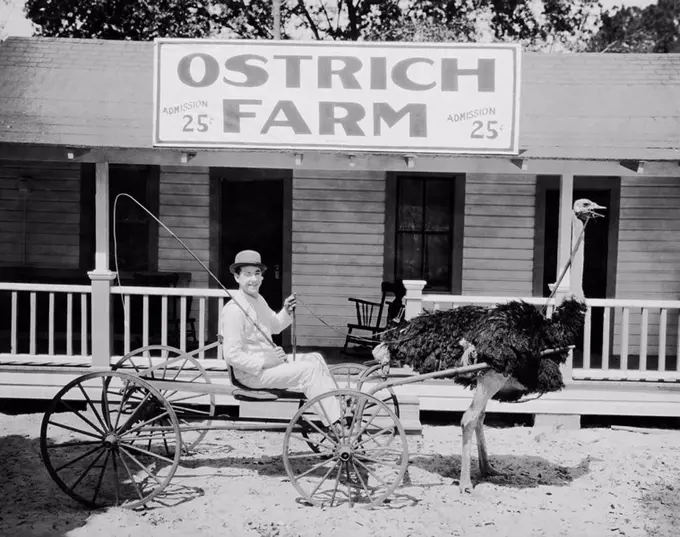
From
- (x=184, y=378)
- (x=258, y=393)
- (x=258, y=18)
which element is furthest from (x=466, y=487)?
(x=258, y=18)

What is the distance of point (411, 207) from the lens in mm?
10898

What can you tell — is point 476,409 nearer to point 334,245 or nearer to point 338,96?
point 338,96

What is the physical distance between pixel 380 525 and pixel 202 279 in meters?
6.07

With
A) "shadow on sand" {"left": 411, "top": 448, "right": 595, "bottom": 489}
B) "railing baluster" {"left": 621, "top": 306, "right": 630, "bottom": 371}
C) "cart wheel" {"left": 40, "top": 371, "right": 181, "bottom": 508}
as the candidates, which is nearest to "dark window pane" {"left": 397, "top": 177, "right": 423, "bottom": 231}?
"railing baluster" {"left": 621, "top": 306, "right": 630, "bottom": 371}

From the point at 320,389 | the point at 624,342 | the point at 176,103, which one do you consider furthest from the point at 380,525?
the point at 176,103

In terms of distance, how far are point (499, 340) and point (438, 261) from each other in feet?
16.8

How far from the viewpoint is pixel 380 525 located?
550 centimetres

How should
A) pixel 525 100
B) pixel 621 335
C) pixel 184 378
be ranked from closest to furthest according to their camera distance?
pixel 184 378 → pixel 525 100 → pixel 621 335

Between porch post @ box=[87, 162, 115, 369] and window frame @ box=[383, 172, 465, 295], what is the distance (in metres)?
4.06

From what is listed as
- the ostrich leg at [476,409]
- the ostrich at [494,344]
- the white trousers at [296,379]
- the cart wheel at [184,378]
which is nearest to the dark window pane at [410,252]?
the cart wheel at [184,378]

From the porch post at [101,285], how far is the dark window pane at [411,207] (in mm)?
4276

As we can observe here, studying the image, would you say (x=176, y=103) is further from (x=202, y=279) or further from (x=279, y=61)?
(x=202, y=279)

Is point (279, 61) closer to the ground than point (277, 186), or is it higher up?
higher up

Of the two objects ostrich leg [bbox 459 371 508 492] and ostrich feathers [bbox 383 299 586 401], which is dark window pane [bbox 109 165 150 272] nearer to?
ostrich feathers [bbox 383 299 586 401]
